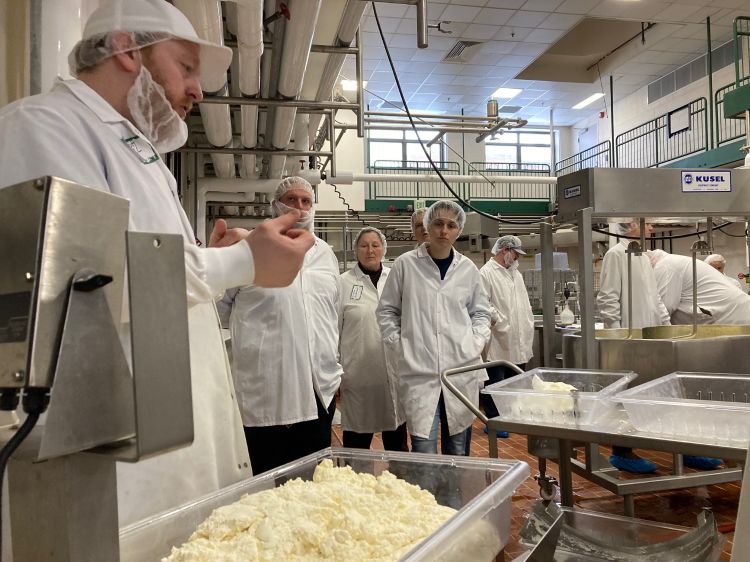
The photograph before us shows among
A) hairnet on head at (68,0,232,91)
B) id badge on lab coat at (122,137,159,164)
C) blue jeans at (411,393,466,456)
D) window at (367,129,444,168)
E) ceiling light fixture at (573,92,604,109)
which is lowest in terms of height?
blue jeans at (411,393,466,456)

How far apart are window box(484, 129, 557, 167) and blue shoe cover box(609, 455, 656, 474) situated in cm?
1134

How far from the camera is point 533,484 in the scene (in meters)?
3.26

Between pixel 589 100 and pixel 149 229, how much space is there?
12.2 meters

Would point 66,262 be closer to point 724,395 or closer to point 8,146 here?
point 8,146

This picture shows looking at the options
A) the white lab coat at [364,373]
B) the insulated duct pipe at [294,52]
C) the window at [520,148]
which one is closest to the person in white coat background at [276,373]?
the insulated duct pipe at [294,52]

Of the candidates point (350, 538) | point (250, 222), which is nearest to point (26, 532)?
point (350, 538)

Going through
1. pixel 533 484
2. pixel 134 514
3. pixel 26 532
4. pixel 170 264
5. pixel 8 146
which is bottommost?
pixel 533 484

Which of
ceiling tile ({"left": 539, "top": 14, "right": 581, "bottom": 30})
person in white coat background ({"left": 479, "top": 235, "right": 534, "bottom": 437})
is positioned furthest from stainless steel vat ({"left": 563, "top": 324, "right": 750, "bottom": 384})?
ceiling tile ({"left": 539, "top": 14, "right": 581, "bottom": 30})

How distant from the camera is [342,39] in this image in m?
2.43

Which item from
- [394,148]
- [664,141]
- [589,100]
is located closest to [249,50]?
[664,141]

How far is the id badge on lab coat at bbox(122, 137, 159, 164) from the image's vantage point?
1.13 metres

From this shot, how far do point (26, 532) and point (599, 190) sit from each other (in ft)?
7.40

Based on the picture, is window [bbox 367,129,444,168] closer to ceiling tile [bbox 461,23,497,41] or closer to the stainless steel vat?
ceiling tile [bbox 461,23,497,41]

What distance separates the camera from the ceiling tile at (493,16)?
7063mm
